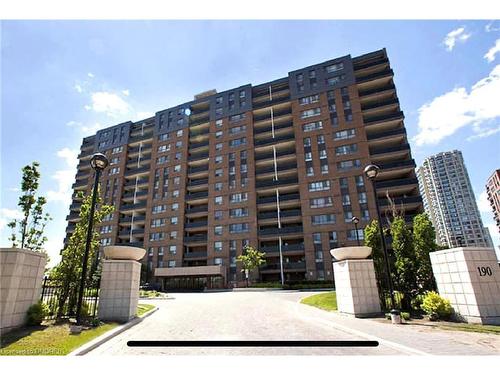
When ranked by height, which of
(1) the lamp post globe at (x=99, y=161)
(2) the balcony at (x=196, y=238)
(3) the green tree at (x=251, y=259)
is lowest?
(3) the green tree at (x=251, y=259)

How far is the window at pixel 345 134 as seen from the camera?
161 ft

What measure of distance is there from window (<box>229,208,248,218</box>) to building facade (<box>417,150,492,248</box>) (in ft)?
330

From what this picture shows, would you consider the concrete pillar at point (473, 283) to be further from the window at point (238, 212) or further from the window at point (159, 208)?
the window at point (159, 208)

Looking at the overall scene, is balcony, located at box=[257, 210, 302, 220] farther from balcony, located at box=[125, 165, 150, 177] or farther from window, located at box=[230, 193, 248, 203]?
balcony, located at box=[125, 165, 150, 177]

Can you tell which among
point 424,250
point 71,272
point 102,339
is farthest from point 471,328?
point 71,272

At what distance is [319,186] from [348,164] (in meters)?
6.29

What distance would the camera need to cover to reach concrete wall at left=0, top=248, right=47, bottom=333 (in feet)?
27.1

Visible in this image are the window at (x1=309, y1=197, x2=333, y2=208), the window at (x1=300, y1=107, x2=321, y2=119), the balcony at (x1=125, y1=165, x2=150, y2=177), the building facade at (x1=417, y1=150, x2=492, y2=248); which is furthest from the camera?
the building facade at (x1=417, y1=150, x2=492, y2=248)

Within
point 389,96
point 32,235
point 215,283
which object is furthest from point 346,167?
point 32,235

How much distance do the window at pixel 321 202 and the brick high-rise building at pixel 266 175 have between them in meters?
0.17

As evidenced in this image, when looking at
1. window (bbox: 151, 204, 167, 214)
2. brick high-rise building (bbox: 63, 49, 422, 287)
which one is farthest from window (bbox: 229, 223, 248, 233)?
window (bbox: 151, 204, 167, 214)

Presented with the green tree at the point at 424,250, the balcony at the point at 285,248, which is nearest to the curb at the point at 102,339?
the green tree at the point at 424,250

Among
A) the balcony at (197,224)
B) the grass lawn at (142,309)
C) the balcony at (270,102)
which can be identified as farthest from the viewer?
the balcony at (270,102)

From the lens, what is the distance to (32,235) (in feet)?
44.8
